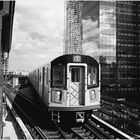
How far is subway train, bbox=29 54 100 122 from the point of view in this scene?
887 centimetres

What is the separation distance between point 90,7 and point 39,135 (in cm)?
4693

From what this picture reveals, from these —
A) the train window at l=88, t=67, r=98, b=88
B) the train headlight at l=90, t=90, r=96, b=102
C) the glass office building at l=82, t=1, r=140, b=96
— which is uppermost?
the glass office building at l=82, t=1, r=140, b=96

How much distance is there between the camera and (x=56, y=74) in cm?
905

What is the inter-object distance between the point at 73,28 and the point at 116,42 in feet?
87.2

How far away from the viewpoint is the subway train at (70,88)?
887cm

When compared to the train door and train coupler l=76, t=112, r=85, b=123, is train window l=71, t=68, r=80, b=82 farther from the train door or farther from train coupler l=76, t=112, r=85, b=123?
train coupler l=76, t=112, r=85, b=123

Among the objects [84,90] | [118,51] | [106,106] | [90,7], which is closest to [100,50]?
[118,51]

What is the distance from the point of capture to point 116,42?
47.9 meters

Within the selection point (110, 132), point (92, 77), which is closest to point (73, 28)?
point (92, 77)

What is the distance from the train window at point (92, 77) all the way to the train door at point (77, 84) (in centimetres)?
37

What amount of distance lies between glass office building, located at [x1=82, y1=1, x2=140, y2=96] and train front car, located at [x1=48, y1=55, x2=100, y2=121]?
37.0m

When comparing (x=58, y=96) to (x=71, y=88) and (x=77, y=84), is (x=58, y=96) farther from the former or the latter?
(x=77, y=84)

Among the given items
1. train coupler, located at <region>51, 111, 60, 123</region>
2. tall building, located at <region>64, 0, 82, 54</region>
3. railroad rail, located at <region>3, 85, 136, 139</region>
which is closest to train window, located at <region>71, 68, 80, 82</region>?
train coupler, located at <region>51, 111, 60, 123</region>

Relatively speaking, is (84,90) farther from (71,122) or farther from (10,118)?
(10,118)
